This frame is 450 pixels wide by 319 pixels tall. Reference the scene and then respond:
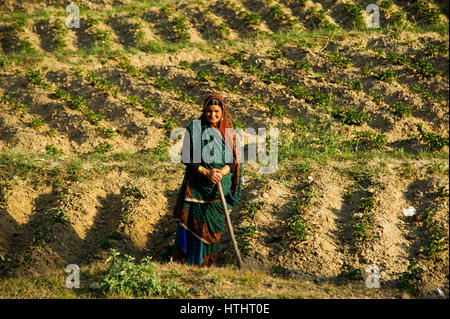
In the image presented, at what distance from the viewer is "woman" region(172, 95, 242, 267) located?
179 inches

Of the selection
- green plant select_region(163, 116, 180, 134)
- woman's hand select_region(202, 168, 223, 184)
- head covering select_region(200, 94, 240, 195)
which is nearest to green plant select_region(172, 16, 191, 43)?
green plant select_region(163, 116, 180, 134)

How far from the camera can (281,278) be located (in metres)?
4.59

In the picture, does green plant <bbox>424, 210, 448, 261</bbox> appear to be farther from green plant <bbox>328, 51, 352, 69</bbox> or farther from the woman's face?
green plant <bbox>328, 51, 352, 69</bbox>

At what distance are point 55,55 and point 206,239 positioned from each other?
6.42 m

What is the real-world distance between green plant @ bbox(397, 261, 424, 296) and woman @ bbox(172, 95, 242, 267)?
1.88m

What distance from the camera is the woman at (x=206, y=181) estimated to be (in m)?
4.54

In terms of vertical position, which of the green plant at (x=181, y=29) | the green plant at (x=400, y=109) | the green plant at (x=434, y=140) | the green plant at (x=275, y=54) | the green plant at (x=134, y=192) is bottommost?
the green plant at (x=134, y=192)

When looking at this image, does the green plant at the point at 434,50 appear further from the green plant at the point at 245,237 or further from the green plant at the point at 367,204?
the green plant at the point at 245,237

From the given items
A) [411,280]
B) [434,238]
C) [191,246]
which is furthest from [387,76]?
[191,246]

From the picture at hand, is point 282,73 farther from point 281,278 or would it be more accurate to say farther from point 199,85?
point 281,278

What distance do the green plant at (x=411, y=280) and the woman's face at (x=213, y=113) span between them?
2.45 m

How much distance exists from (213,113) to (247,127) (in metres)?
2.93

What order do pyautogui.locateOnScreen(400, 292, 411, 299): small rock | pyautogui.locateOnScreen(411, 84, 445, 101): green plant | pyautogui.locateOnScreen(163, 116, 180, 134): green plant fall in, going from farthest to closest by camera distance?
pyautogui.locateOnScreen(411, 84, 445, 101): green plant, pyautogui.locateOnScreen(163, 116, 180, 134): green plant, pyautogui.locateOnScreen(400, 292, 411, 299): small rock

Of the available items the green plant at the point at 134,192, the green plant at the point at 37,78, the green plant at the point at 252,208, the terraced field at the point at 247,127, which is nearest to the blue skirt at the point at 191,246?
the terraced field at the point at 247,127
